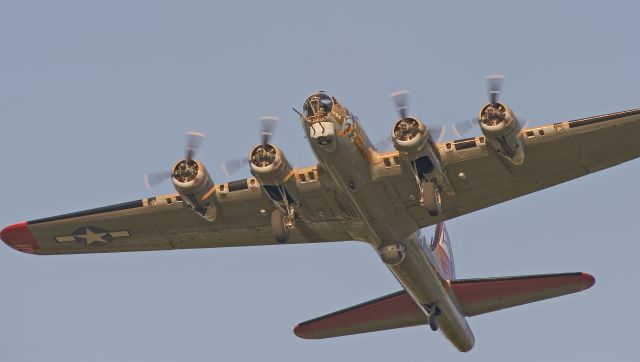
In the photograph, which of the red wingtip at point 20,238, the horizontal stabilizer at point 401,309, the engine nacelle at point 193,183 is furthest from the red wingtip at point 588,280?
the red wingtip at point 20,238

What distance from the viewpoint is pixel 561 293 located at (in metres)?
39.8

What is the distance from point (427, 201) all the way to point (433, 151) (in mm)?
1665

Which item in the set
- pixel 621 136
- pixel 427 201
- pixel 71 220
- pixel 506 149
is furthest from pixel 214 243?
pixel 621 136

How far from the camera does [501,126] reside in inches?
1289

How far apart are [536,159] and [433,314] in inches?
345

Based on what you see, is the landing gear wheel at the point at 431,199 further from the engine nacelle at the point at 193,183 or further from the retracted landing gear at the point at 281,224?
the engine nacelle at the point at 193,183

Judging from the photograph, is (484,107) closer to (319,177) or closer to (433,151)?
(433,151)

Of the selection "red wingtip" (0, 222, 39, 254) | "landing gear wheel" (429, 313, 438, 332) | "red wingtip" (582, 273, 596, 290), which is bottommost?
"landing gear wheel" (429, 313, 438, 332)

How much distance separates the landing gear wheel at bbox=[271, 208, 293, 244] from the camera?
3516 cm

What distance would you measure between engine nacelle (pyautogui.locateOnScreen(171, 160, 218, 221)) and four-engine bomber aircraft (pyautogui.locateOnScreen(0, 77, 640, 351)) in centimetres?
5

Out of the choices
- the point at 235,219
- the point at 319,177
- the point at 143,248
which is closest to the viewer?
the point at 319,177

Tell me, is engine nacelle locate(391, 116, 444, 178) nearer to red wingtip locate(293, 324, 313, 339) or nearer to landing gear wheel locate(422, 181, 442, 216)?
landing gear wheel locate(422, 181, 442, 216)

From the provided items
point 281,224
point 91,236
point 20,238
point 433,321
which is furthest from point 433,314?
point 20,238

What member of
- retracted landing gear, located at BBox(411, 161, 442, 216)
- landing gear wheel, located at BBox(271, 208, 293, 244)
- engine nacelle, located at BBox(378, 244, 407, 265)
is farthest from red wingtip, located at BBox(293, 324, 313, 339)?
retracted landing gear, located at BBox(411, 161, 442, 216)
